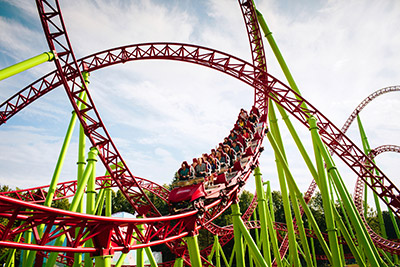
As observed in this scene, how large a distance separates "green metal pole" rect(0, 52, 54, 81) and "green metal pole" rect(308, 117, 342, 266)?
231 inches

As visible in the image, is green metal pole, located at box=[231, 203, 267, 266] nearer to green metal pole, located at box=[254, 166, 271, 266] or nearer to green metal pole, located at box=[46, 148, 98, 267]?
green metal pole, located at box=[254, 166, 271, 266]

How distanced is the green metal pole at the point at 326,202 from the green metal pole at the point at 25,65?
588 cm

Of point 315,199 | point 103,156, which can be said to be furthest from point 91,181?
point 315,199

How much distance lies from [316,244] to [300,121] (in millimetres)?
20060

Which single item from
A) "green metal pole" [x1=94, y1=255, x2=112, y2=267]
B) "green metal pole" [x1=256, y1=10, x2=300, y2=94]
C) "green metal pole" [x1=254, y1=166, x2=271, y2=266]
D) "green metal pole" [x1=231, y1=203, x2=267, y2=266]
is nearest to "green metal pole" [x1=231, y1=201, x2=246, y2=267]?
"green metal pole" [x1=231, y1=203, x2=267, y2=266]

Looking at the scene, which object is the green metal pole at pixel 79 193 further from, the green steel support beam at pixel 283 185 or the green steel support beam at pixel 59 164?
the green steel support beam at pixel 283 185

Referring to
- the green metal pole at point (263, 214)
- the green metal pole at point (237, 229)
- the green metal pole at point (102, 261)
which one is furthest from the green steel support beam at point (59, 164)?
the green metal pole at point (263, 214)

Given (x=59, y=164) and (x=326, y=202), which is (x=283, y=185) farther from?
(x=59, y=164)

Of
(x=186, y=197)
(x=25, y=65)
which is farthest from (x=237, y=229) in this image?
(x=25, y=65)

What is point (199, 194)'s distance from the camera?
5.03 meters

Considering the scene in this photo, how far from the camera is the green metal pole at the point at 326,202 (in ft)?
17.1

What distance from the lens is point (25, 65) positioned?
4.43 m

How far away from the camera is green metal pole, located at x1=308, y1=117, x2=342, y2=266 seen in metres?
5.21

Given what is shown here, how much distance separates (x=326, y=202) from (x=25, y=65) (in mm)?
6339
